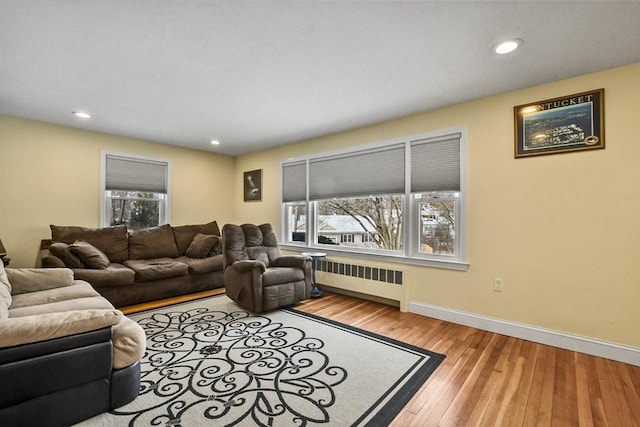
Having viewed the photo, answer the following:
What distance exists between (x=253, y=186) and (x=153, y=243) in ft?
6.67

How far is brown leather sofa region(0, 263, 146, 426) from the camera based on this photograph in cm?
141

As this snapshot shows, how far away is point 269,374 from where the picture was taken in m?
2.08

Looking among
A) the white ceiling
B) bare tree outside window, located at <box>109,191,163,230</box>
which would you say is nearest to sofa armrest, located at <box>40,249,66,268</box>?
bare tree outside window, located at <box>109,191,163,230</box>

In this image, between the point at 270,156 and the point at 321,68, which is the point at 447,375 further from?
the point at 270,156

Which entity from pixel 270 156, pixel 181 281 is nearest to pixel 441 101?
pixel 270 156

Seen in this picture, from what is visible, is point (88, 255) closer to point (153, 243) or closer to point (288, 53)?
point (153, 243)

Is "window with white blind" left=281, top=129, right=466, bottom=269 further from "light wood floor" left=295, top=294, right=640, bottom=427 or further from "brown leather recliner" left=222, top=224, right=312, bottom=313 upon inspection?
"light wood floor" left=295, top=294, right=640, bottom=427

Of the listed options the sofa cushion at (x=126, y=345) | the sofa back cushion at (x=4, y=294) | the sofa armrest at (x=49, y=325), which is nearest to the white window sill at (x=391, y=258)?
the sofa cushion at (x=126, y=345)

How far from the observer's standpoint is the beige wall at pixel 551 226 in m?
2.35

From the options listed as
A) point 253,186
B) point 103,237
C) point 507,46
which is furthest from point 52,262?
point 507,46

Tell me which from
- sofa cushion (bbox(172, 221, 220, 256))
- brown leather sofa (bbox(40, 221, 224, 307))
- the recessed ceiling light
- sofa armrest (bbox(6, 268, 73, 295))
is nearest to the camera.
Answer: the recessed ceiling light

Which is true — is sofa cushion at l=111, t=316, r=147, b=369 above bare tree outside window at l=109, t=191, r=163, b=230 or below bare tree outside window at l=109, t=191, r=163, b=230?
below

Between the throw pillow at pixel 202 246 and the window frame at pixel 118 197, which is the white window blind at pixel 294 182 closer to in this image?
the throw pillow at pixel 202 246

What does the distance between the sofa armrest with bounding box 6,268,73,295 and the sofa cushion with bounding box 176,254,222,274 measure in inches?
58.6
